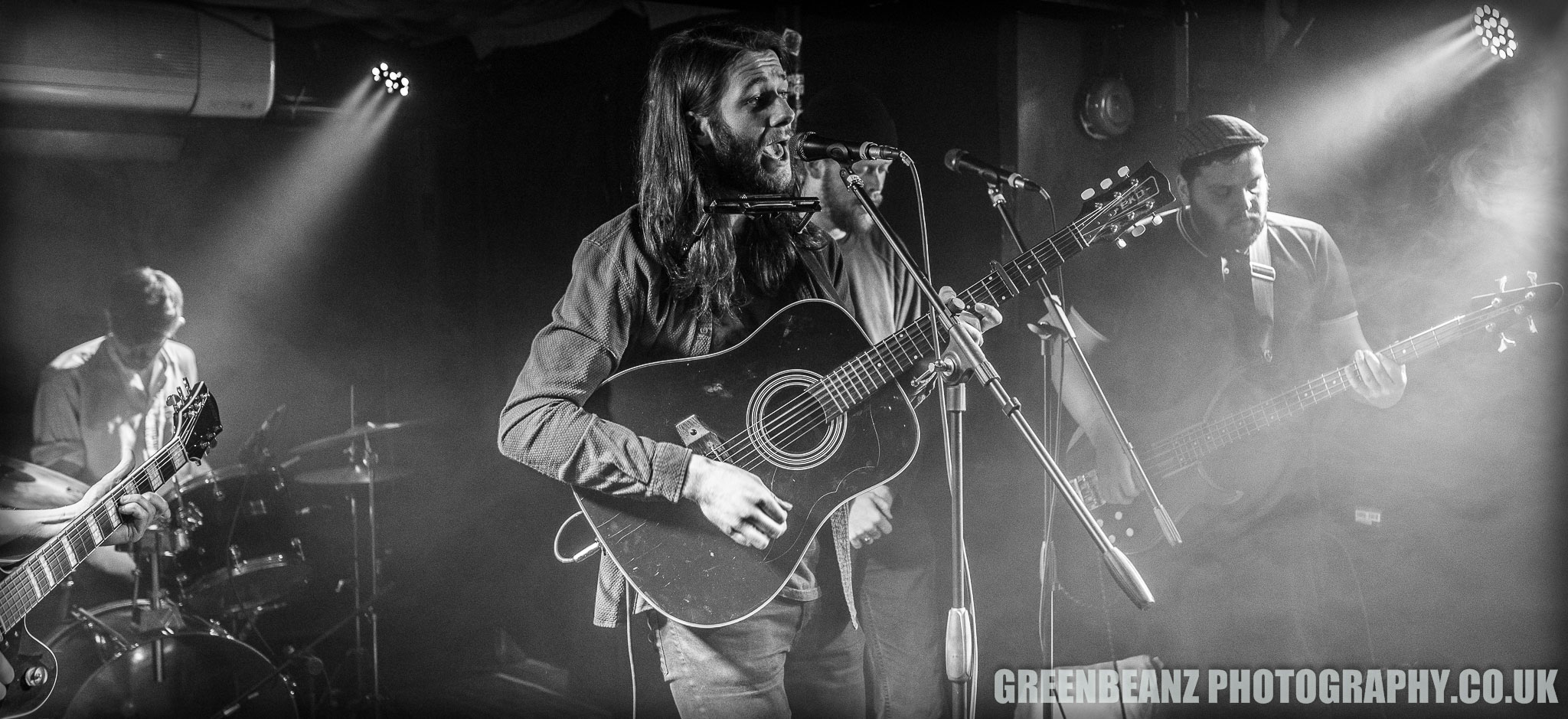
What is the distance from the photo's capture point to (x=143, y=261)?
3166 millimetres

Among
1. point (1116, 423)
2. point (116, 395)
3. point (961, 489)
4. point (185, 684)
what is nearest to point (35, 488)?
point (116, 395)

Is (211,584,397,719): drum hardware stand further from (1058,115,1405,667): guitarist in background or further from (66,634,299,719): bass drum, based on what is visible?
(1058,115,1405,667): guitarist in background

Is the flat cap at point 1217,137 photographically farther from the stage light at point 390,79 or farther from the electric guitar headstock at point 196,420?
the electric guitar headstock at point 196,420

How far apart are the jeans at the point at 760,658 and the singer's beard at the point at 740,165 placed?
94cm

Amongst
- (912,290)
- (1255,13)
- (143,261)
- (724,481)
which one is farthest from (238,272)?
(1255,13)

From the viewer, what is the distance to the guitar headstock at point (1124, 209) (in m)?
2.76

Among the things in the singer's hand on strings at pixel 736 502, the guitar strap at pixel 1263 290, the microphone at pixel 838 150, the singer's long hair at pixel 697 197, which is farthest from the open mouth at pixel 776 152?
the guitar strap at pixel 1263 290

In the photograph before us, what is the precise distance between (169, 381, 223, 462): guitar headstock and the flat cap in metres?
2.70

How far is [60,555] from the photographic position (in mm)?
3029

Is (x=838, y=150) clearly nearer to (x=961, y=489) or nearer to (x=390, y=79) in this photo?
(x=961, y=489)

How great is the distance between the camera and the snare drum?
125 inches

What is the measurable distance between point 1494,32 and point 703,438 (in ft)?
8.17

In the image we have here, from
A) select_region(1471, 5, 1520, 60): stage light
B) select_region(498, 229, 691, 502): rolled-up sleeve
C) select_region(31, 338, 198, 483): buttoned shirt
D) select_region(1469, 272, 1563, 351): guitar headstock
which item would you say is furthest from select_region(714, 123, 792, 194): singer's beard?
select_region(1471, 5, 1520, 60): stage light

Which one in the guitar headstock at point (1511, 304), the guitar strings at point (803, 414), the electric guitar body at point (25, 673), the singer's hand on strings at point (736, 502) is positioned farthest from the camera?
the guitar headstock at point (1511, 304)
